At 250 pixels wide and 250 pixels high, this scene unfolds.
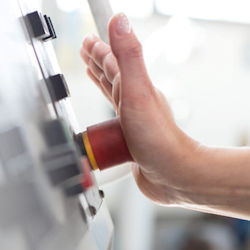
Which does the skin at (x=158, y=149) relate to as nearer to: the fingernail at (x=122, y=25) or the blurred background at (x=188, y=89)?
the fingernail at (x=122, y=25)

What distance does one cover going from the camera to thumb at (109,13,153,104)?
0.36m

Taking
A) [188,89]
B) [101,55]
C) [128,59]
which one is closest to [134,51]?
[128,59]

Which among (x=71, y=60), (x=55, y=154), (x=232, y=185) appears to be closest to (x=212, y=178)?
(x=232, y=185)

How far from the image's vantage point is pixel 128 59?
0.37 meters

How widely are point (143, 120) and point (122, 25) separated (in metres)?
0.10

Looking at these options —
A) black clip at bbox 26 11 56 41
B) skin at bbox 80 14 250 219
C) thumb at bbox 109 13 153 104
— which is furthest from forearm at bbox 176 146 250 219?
black clip at bbox 26 11 56 41

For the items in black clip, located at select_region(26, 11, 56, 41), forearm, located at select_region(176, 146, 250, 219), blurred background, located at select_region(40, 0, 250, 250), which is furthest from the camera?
blurred background, located at select_region(40, 0, 250, 250)

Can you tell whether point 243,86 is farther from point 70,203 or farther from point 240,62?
point 70,203

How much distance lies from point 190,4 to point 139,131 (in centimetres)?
153

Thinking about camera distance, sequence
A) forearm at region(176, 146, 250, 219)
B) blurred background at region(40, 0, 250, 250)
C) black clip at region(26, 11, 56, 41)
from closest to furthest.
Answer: black clip at region(26, 11, 56, 41)
forearm at region(176, 146, 250, 219)
blurred background at region(40, 0, 250, 250)

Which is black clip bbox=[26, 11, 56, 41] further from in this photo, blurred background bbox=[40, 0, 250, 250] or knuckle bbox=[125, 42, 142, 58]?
blurred background bbox=[40, 0, 250, 250]

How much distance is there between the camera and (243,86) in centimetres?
194

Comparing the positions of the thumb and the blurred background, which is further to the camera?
the blurred background

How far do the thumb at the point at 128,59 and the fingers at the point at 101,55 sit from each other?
95 mm
